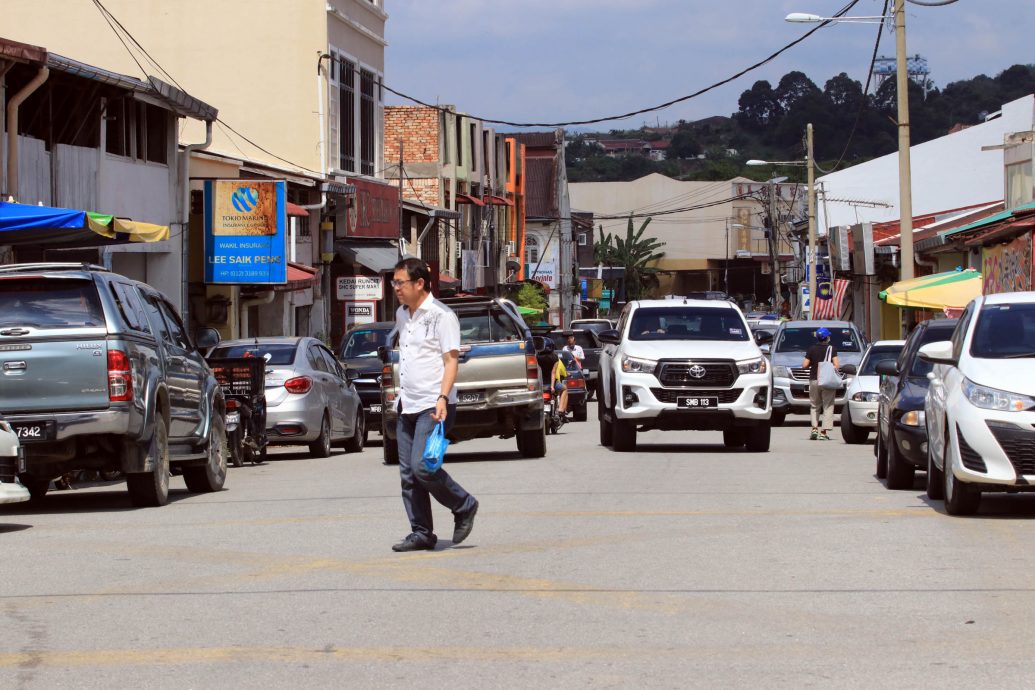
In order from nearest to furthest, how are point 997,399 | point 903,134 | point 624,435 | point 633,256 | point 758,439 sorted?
point 997,399
point 624,435
point 758,439
point 903,134
point 633,256

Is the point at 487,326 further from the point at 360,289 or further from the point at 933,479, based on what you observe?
the point at 360,289

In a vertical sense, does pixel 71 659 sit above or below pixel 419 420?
below

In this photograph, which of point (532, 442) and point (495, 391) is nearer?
point (495, 391)

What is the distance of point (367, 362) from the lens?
88.6ft

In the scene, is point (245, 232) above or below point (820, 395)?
above

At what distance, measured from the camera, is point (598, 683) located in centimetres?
646

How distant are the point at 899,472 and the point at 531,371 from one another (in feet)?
19.8

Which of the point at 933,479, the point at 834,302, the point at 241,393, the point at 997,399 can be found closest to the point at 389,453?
the point at 241,393

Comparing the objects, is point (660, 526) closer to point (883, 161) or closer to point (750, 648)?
point (750, 648)

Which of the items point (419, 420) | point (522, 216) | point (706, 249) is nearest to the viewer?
point (419, 420)

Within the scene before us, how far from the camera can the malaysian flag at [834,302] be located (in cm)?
6369

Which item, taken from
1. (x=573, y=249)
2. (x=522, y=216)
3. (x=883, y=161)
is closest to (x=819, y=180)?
(x=883, y=161)

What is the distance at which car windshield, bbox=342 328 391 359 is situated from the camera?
92.0 feet

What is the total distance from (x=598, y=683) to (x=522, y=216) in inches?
2932
